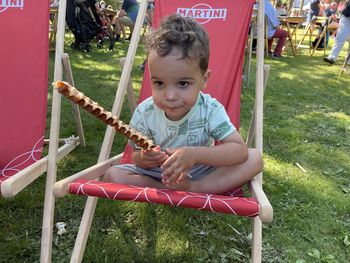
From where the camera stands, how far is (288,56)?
7293 millimetres

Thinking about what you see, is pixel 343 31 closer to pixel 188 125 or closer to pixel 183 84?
pixel 188 125

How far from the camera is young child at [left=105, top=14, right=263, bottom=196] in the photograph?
53.7 inches

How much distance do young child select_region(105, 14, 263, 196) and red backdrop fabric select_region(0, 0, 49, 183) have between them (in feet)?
1.70

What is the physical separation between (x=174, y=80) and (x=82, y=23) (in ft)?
18.7

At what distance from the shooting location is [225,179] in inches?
59.6

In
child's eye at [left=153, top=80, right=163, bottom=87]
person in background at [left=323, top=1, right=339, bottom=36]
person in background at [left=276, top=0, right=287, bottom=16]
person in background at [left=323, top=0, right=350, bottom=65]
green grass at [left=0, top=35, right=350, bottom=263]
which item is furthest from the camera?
person in background at [left=276, top=0, right=287, bottom=16]

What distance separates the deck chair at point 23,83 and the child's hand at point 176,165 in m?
0.83

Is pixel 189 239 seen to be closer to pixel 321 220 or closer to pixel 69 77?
pixel 321 220

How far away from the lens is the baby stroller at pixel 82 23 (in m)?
6.43

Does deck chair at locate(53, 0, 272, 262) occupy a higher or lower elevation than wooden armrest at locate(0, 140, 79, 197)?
higher

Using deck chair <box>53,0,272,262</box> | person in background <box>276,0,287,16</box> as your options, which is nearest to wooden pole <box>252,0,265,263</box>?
deck chair <box>53,0,272,262</box>

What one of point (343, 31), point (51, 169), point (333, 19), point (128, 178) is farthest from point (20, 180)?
point (333, 19)

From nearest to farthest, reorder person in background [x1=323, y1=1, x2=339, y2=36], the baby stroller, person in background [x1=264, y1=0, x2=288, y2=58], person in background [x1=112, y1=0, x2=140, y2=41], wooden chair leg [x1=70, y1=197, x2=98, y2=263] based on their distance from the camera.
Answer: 1. wooden chair leg [x1=70, y1=197, x2=98, y2=263]
2. person in background [x1=264, y1=0, x2=288, y2=58]
3. the baby stroller
4. person in background [x1=112, y1=0, x2=140, y2=41]
5. person in background [x1=323, y1=1, x2=339, y2=36]

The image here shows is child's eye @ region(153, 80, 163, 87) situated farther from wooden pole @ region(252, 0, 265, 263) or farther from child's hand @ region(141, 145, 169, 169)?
wooden pole @ region(252, 0, 265, 263)
